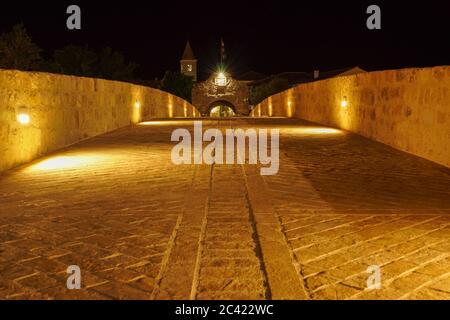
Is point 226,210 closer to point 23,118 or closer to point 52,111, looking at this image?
point 23,118

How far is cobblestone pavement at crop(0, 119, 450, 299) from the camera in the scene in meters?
2.80

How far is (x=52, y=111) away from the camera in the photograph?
889cm

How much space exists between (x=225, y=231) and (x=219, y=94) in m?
52.8

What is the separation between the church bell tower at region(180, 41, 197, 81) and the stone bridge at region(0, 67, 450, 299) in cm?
8112

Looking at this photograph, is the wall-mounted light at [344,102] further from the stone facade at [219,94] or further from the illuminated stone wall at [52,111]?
the stone facade at [219,94]

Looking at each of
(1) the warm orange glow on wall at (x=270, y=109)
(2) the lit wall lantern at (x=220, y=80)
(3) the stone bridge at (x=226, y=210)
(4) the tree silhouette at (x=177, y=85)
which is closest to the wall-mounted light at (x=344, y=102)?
(3) the stone bridge at (x=226, y=210)

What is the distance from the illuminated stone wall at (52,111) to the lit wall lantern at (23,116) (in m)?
0.02

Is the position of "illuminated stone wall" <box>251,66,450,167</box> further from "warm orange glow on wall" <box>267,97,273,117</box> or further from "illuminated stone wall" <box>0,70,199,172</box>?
"warm orange glow on wall" <box>267,97,273,117</box>

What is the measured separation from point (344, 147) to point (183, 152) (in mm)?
3116

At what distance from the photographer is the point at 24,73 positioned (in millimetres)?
7719

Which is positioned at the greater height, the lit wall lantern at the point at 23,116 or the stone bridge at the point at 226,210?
the lit wall lantern at the point at 23,116

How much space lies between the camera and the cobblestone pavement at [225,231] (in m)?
2.80

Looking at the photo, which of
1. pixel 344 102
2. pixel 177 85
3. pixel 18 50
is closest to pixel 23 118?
pixel 344 102

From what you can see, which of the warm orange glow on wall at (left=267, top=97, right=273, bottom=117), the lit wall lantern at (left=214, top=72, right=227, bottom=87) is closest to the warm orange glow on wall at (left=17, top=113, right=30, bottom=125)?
the warm orange glow on wall at (left=267, top=97, right=273, bottom=117)
